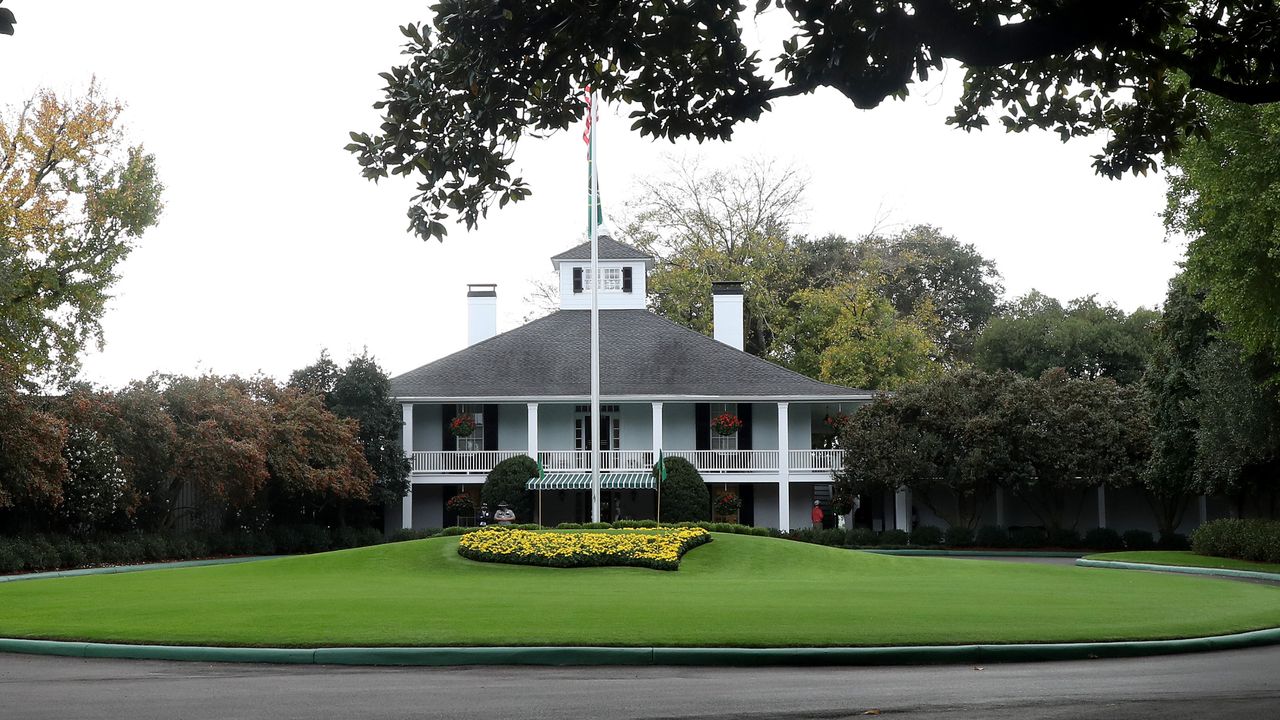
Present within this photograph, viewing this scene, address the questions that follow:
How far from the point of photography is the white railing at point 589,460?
146 feet

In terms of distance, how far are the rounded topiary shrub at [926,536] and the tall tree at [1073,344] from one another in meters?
17.8

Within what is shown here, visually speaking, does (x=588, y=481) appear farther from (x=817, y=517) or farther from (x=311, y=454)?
(x=311, y=454)

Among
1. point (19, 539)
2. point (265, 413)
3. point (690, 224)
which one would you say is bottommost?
point (19, 539)

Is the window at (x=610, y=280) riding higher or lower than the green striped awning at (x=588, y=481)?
higher

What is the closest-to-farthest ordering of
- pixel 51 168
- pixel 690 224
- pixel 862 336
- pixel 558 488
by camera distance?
pixel 51 168 → pixel 558 488 → pixel 862 336 → pixel 690 224

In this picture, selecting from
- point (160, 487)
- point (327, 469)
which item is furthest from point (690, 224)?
point (160, 487)

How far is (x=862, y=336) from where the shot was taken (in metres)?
53.2

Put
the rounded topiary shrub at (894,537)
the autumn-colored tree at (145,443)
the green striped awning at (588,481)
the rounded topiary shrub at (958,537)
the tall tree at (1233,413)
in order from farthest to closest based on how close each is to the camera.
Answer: the green striped awning at (588,481)
the rounded topiary shrub at (958,537)
the rounded topiary shrub at (894,537)
the autumn-colored tree at (145,443)
the tall tree at (1233,413)

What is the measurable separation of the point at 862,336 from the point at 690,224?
32.2 ft

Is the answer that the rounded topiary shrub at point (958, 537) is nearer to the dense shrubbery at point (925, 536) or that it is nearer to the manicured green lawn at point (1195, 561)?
the dense shrubbery at point (925, 536)

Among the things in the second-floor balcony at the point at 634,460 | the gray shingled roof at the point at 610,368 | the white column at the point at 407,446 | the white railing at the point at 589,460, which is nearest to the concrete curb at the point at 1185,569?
the second-floor balcony at the point at 634,460

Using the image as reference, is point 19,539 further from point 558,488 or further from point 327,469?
point 558,488

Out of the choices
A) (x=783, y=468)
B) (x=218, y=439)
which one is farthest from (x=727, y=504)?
(x=218, y=439)

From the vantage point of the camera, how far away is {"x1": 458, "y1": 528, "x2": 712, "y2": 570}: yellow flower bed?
81.7 ft
